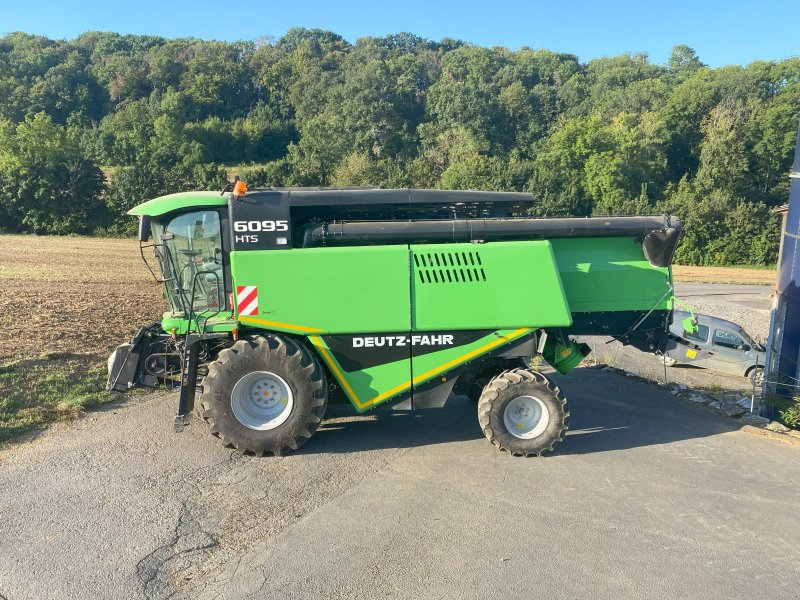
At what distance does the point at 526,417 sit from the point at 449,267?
2.00m

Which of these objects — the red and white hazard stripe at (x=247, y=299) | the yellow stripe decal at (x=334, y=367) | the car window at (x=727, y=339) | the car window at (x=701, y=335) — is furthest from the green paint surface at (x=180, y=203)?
the car window at (x=727, y=339)

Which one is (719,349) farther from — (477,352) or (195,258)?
(195,258)

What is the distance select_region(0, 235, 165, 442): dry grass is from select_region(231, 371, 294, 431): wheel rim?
268 centimetres

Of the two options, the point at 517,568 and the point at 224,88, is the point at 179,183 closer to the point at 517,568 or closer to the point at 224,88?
the point at 517,568

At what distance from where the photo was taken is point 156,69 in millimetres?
100938

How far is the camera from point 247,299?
21.0ft

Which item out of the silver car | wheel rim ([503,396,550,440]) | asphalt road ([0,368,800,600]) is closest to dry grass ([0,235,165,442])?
asphalt road ([0,368,800,600])

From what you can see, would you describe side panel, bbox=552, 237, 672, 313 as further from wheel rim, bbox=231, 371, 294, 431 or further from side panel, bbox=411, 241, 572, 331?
wheel rim, bbox=231, 371, 294, 431

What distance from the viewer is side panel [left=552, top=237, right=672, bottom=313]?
7102 mm

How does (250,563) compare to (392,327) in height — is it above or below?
below

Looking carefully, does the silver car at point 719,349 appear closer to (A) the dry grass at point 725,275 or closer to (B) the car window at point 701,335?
(B) the car window at point 701,335

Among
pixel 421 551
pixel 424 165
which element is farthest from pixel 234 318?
pixel 424 165

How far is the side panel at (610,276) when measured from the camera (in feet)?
23.3

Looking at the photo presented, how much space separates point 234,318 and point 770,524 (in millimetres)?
5752
